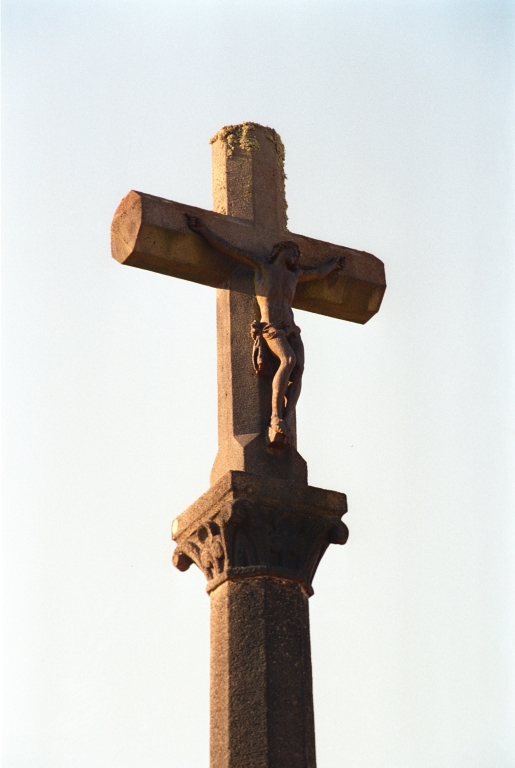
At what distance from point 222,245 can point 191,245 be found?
0.25 metres

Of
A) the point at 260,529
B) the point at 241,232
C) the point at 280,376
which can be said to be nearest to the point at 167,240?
the point at 241,232

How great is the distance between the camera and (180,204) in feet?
37.8

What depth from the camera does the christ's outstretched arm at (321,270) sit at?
1174 centimetres

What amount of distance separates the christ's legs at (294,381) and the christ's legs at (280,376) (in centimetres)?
5

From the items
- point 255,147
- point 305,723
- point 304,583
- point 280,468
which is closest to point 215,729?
point 305,723

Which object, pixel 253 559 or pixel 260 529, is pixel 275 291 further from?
pixel 253 559

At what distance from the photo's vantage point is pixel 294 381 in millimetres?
10828

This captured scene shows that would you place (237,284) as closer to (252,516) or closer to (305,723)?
(252,516)

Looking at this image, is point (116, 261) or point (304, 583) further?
point (116, 261)

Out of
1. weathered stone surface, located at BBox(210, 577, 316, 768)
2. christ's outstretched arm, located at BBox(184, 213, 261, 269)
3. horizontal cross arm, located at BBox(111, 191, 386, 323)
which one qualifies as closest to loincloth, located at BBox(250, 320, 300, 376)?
christ's outstretched arm, located at BBox(184, 213, 261, 269)

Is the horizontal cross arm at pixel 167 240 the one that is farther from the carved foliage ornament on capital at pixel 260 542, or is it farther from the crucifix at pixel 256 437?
the carved foliage ornament on capital at pixel 260 542

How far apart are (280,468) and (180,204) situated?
2410mm

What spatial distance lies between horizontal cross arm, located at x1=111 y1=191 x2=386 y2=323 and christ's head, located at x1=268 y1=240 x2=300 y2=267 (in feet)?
0.48

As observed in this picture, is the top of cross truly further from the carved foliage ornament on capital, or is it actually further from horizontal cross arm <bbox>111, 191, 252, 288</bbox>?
the carved foliage ornament on capital
